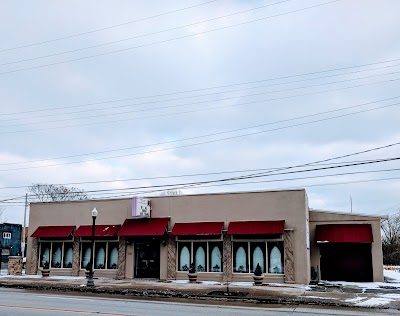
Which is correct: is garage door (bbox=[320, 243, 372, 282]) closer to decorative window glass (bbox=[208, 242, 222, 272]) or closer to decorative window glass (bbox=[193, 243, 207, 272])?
decorative window glass (bbox=[208, 242, 222, 272])

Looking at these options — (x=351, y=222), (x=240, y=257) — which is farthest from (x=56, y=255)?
(x=351, y=222)

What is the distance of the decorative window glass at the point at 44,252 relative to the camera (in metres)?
31.9

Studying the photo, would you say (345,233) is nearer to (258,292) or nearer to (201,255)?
(201,255)

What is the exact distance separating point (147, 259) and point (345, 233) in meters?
12.3

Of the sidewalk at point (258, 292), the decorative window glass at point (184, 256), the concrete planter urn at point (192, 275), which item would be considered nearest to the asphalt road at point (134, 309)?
the sidewalk at point (258, 292)

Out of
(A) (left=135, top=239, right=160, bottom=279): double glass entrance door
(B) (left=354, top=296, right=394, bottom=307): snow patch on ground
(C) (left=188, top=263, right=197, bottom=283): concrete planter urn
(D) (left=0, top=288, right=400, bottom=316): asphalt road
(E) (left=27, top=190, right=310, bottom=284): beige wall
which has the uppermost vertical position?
(E) (left=27, top=190, right=310, bottom=284): beige wall

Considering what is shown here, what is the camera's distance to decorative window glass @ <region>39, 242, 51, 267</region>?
31864 mm

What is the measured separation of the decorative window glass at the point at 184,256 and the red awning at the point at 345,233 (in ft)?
26.3

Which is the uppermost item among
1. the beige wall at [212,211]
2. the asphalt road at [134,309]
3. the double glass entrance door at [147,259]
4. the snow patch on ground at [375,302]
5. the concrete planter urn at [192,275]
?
the beige wall at [212,211]

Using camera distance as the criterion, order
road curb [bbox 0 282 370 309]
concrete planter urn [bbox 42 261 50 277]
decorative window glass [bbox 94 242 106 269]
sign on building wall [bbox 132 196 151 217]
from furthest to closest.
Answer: decorative window glass [bbox 94 242 106 269] → concrete planter urn [bbox 42 261 50 277] → sign on building wall [bbox 132 196 151 217] → road curb [bbox 0 282 370 309]

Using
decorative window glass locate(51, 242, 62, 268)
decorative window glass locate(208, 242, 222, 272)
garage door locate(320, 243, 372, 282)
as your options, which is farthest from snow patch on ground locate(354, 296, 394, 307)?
decorative window glass locate(51, 242, 62, 268)

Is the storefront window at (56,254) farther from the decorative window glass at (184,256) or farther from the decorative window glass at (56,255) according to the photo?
the decorative window glass at (184,256)

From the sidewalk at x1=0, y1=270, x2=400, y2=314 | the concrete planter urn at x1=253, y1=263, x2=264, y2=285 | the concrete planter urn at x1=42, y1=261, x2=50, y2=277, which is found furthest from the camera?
the concrete planter urn at x1=42, y1=261, x2=50, y2=277

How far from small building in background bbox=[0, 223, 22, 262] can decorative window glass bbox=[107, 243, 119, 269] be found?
16951 mm
